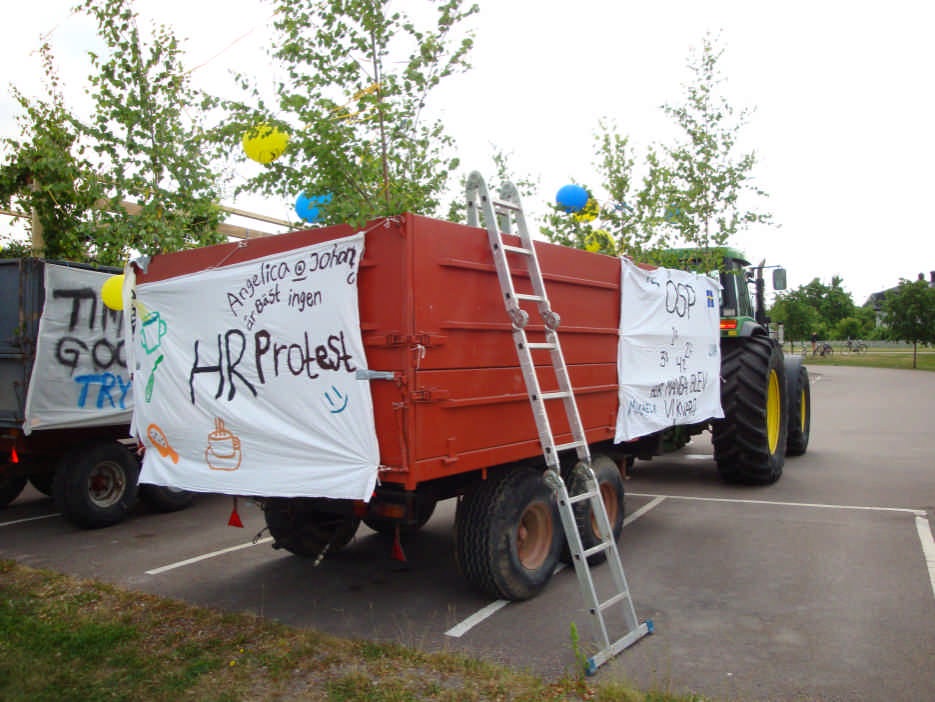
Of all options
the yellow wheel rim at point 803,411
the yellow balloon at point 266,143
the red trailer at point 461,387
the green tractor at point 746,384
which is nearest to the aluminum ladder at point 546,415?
the red trailer at point 461,387

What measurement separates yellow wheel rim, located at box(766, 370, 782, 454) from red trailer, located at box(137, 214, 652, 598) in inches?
166

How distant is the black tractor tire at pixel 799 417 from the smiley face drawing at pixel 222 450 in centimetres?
810

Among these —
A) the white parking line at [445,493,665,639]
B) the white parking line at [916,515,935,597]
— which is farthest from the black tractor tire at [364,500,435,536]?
the white parking line at [916,515,935,597]

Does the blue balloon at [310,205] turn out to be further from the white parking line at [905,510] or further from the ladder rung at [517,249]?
the white parking line at [905,510]

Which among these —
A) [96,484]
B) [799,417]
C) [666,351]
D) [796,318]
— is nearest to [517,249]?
[666,351]

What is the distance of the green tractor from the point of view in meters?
8.27

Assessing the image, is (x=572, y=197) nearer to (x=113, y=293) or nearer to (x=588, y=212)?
(x=588, y=212)

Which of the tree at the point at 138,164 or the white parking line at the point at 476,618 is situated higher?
the tree at the point at 138,164

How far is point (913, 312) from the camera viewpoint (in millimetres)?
41688

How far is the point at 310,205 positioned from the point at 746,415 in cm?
545

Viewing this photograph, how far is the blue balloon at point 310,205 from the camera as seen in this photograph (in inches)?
221

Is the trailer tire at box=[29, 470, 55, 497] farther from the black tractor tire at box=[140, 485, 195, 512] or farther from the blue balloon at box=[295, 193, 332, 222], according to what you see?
the blue balloon at box=[295, 193, 332, 222]

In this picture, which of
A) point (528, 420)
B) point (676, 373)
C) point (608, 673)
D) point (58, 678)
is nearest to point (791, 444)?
point (676, 373)

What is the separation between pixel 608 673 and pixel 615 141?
324 inches
